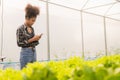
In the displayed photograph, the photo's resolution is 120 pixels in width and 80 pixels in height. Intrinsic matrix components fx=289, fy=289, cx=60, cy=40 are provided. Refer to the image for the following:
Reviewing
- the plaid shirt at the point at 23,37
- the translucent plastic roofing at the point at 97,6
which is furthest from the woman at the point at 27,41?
the translucent plastic roofing at the point at 97,6

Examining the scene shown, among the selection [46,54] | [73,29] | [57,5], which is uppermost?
[57,5]

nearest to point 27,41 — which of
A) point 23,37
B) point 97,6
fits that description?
point 23,37

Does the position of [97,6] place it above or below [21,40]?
above

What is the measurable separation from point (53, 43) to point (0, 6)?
7.61 feet

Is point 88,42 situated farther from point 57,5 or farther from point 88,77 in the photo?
point 88,77

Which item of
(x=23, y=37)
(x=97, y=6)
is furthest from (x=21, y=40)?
(x=97, y=6)

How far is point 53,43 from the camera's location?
840 centimetres

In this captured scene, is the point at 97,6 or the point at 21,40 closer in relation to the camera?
Answer: the point at 21,40

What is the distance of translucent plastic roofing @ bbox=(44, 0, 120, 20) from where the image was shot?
879 cm

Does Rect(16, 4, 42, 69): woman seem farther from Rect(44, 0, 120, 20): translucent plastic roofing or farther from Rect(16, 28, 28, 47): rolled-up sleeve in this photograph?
Rect(44, 0, 120, 20): translucent plastic roofing

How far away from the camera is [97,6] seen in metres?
9.88

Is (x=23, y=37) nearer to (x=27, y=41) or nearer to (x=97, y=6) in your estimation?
(x=27, y=41)

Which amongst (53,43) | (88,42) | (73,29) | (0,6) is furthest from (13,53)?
(88,42)

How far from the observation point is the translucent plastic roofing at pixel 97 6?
879cm
